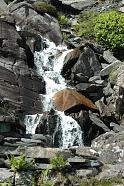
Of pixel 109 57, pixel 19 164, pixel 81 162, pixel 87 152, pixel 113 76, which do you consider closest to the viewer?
pixel 19 164

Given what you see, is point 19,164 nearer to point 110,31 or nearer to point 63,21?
point 110,31

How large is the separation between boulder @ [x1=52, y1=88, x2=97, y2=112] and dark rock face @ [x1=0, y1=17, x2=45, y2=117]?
106 centimetres

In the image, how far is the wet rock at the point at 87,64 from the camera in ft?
92.2

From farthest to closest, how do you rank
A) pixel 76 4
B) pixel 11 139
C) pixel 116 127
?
pixel 76 4, pixel 116 127, pixel 11 139

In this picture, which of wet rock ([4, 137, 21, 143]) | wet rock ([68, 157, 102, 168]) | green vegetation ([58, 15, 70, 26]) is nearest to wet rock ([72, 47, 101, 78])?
green vegetation ([58, 15, 70, 26])

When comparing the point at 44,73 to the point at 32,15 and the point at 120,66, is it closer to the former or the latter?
the point at 120,66

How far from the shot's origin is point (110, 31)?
3222 centimetres

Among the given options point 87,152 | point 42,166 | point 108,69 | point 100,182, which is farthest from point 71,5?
point 100,182

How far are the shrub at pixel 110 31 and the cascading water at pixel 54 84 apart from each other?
3.10 meters

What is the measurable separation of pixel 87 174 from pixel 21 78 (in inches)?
393

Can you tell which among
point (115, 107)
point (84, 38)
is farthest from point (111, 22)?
point (115, 107)

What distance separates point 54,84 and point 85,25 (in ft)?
35.6

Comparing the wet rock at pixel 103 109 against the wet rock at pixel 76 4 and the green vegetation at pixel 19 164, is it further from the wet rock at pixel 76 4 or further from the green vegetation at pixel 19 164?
the wet rock at pixel 76 4

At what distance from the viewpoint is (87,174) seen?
16.7 metres
